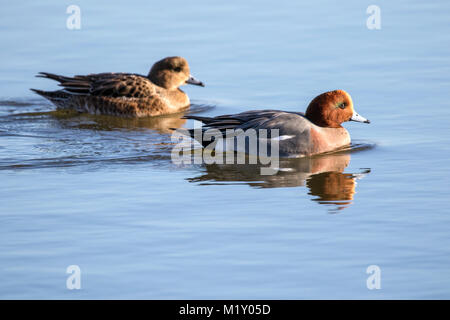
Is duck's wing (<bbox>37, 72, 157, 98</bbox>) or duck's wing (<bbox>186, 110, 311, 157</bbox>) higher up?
duck's wing (<bbox>37, 72, 157, 98</bbox>)

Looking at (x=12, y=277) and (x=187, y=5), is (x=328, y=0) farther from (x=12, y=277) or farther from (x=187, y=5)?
(x=12, y=277)

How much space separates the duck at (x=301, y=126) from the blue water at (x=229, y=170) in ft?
0.67

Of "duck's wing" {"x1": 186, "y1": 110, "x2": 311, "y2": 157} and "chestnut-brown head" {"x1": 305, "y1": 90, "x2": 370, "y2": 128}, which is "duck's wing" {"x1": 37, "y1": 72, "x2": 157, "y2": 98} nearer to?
"duck's wing" {"x1": 186, "y1": 110, "x2": 311, "y2": 157}

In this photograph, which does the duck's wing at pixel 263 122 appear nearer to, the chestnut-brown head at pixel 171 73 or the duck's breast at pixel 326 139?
the duck's breast at pixel 326 139

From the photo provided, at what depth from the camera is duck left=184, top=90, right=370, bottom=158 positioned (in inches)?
380

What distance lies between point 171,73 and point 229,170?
390 cm

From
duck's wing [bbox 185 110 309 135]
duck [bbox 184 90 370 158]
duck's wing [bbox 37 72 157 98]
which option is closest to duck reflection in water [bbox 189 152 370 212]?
duck [bbox 184 90 370 158]

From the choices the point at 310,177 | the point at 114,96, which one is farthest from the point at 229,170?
the point at 114,96

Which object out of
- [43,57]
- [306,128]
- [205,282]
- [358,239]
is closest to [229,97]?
[306,128]

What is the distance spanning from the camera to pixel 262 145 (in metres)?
9.66

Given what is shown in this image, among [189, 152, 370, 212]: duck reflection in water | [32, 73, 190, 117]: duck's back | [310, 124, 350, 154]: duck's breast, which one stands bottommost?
[189, 152, 370, 212]: duck reflection in water

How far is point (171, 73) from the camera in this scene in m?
12.8

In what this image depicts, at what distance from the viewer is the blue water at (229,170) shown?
6.13 meters

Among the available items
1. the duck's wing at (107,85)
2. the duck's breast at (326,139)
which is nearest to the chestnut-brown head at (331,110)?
the duck's breast at (326,139)
